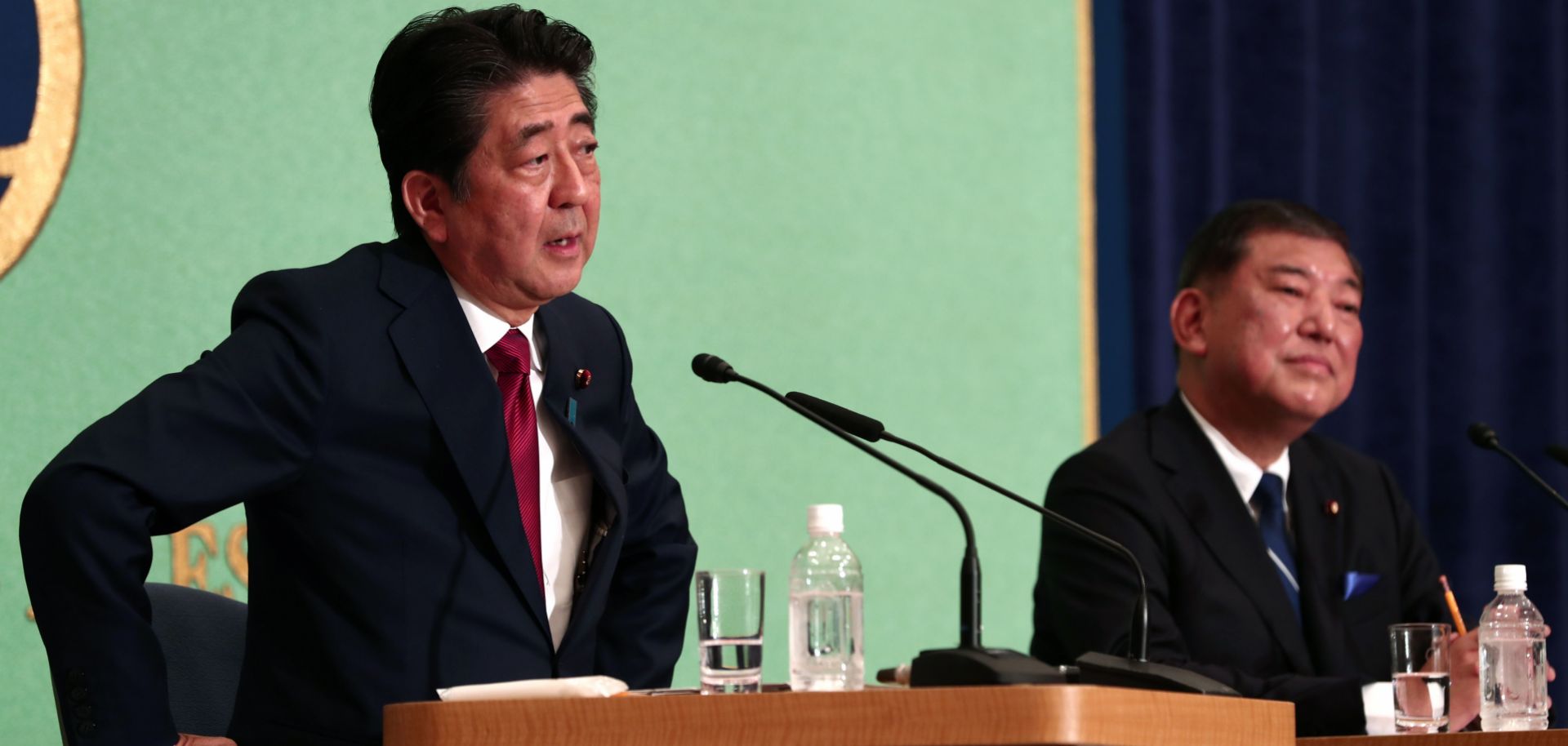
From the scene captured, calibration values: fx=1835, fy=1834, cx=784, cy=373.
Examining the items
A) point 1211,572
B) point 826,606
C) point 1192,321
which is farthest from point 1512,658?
point 826,606

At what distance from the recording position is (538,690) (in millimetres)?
1576

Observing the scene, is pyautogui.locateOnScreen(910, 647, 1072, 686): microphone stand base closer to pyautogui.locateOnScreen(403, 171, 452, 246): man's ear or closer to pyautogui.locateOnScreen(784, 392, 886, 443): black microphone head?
pyautogui.locateOnScreen(784, 392, 886, 443): black microphone head

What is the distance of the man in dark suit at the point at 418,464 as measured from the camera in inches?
71.2

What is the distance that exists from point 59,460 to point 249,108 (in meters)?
1.27

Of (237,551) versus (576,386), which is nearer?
(576,386)

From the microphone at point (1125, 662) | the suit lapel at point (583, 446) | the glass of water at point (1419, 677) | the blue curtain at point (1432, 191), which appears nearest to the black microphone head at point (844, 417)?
the microphone at point (1125, 662)

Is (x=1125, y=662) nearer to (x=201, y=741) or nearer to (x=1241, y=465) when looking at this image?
(x=201, y=741)

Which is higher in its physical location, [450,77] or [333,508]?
[450,77]

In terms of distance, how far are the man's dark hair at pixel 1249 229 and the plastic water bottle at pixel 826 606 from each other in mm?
1667

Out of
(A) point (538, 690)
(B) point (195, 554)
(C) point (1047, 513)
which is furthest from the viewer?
(B) point (195, 554)

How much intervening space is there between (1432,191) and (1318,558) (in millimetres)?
1446

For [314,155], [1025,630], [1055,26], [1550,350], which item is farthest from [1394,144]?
[314,155]

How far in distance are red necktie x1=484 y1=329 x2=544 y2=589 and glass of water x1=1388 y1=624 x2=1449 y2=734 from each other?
1.11m

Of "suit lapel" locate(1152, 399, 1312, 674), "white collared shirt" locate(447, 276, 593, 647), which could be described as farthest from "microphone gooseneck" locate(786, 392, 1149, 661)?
"suit lapel" locate(1152, 399, 1312, 674)
